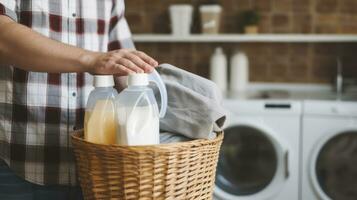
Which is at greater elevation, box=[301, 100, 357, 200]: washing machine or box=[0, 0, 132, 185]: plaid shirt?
box=[0, 0, 132, 185]: plaid shirt

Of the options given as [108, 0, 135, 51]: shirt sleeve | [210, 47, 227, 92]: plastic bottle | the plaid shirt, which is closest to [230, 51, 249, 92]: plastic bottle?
[210, 47, 227, 92]: plastic bottle

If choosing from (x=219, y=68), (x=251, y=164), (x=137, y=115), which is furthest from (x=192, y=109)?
(x=219, y=68)

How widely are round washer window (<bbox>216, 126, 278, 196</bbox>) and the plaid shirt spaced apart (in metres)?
1.65

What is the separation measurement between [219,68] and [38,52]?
A: 2200 millimetres

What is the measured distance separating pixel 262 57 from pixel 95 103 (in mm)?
2445

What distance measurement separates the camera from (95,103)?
87 centimetres

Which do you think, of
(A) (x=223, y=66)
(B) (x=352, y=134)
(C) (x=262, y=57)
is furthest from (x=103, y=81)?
(C) (x=262, y=57)

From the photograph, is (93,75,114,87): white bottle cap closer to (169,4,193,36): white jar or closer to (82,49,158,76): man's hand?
(82,49,158,76): man's hand

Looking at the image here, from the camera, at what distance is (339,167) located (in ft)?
8.74

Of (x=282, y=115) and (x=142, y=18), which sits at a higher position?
(x=142, y=18)

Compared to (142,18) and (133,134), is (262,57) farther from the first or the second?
(133,134)

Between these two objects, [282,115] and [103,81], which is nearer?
[103,81]

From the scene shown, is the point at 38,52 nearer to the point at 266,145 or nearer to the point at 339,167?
the point at 266,145

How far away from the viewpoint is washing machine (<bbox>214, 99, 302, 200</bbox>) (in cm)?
260
